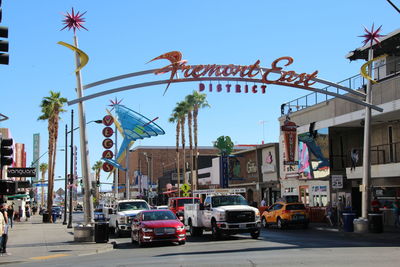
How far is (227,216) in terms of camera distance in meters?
22.5

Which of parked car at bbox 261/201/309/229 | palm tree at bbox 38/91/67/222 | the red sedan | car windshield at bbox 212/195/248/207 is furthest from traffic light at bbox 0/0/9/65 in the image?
palm tree at bbox 38/91/67/222

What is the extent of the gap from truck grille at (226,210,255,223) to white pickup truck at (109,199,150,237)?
18.9 feet

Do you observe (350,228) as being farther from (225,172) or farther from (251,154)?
(225,172)

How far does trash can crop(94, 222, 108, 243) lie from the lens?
22.4 metres

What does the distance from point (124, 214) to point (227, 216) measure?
245 inches

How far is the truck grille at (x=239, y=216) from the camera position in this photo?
2247 centimetres

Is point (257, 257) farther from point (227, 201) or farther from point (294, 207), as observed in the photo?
point (294, 207)

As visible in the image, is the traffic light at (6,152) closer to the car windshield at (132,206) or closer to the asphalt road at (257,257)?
the asphalt road at (257,257)

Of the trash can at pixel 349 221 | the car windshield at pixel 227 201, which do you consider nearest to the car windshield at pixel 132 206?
the car windshield at pixel 227 201

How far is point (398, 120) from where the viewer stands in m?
31.7

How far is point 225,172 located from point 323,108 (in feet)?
70.5

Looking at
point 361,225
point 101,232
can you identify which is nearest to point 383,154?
point 361,225

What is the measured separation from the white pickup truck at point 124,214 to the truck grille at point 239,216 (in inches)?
227

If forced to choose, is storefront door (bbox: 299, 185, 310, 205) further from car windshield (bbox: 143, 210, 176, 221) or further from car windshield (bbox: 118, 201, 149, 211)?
car windshield (bbox: 143, 210, 176, 221)
